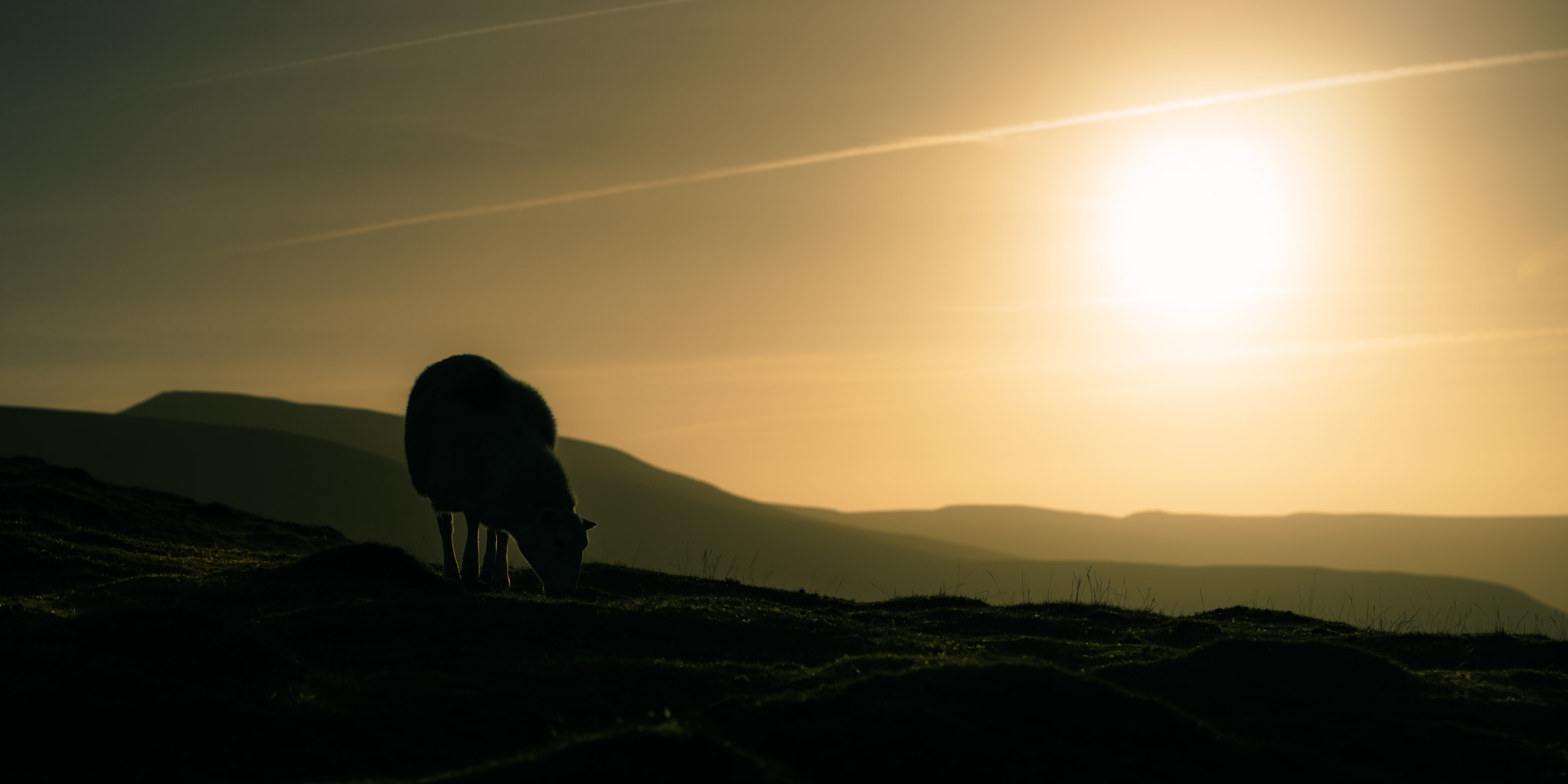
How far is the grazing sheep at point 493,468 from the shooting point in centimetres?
1391

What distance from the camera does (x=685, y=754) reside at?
6.36 meters

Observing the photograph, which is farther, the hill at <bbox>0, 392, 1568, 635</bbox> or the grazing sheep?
the hill at <bbox>0, 392, 1568, 635</bbox>

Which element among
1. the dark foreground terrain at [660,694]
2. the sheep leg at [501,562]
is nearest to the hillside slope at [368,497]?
the sheep leg at [501,562]

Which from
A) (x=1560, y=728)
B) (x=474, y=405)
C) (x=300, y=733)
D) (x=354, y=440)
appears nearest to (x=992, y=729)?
(x=300, y=733)

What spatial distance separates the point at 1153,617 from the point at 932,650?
691 cm

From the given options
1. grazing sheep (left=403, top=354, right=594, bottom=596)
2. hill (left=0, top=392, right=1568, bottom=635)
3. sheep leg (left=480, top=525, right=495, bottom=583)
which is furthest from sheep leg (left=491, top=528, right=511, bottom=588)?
hill (left=0, top=392, right=1568, bottom=635)

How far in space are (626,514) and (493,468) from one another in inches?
2893

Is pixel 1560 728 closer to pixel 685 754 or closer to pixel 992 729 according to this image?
pixel 992 729

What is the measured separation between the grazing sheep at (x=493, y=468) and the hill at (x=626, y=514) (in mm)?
23840

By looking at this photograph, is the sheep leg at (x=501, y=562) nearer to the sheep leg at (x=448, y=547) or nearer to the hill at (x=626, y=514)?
the sheep leg at (x=448, y=547)

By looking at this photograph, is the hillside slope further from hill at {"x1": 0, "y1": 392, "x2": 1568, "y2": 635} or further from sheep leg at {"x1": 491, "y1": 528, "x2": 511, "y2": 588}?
sheep leg at {"x1": 491, "y1": 528, "x2": 511, "y2": 588}

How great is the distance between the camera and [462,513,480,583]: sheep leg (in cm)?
1482

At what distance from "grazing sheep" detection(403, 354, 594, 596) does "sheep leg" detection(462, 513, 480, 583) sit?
14 mm

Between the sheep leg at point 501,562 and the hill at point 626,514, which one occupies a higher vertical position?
the hill at point 626,514
